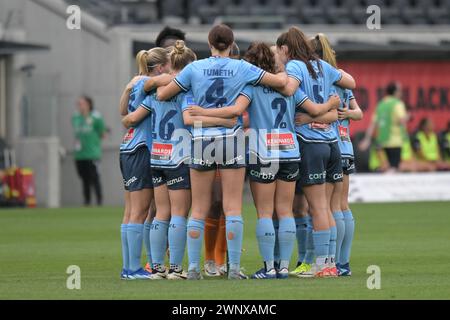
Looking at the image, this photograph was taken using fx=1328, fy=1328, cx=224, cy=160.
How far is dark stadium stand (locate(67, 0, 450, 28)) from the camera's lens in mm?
32469

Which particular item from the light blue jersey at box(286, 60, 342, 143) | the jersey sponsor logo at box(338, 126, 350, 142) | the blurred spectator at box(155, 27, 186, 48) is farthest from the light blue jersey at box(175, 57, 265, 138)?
the blurred spectator at box(155, 27, 186, 48)

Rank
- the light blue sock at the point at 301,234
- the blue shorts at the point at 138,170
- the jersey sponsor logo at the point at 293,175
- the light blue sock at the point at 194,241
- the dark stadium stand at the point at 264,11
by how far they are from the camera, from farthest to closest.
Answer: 1. the dark stadium stand at the point at 264,11
2. the light blue sock at the point at 301,234
3. the blue shorts at the point at 138,170
4. the jersey sponsor logo at the point at 293,175
5. the light blue sock at the point at 194,241

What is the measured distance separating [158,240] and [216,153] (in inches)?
42.5

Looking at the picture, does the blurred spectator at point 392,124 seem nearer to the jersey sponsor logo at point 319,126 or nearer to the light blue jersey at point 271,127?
the jersey sponsor logo at point 319,126

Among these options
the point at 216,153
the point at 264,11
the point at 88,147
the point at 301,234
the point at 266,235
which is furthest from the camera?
the point at 264,11

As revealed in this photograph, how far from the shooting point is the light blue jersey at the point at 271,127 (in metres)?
11.9

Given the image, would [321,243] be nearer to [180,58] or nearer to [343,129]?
[343,129]

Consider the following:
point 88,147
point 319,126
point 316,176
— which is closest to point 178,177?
point 316,176

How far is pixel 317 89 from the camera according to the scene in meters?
12.3

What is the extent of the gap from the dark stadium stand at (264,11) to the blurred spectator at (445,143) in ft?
13.3

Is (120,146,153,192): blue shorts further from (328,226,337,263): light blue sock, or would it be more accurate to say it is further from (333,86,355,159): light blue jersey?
(333,86,355,159): light blue jersey

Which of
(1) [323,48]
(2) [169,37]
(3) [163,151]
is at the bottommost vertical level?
A: (3) [163,151]

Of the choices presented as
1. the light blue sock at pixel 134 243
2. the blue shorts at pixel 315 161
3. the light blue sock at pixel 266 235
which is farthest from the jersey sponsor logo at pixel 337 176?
the light blue sock at pixel 134 243
